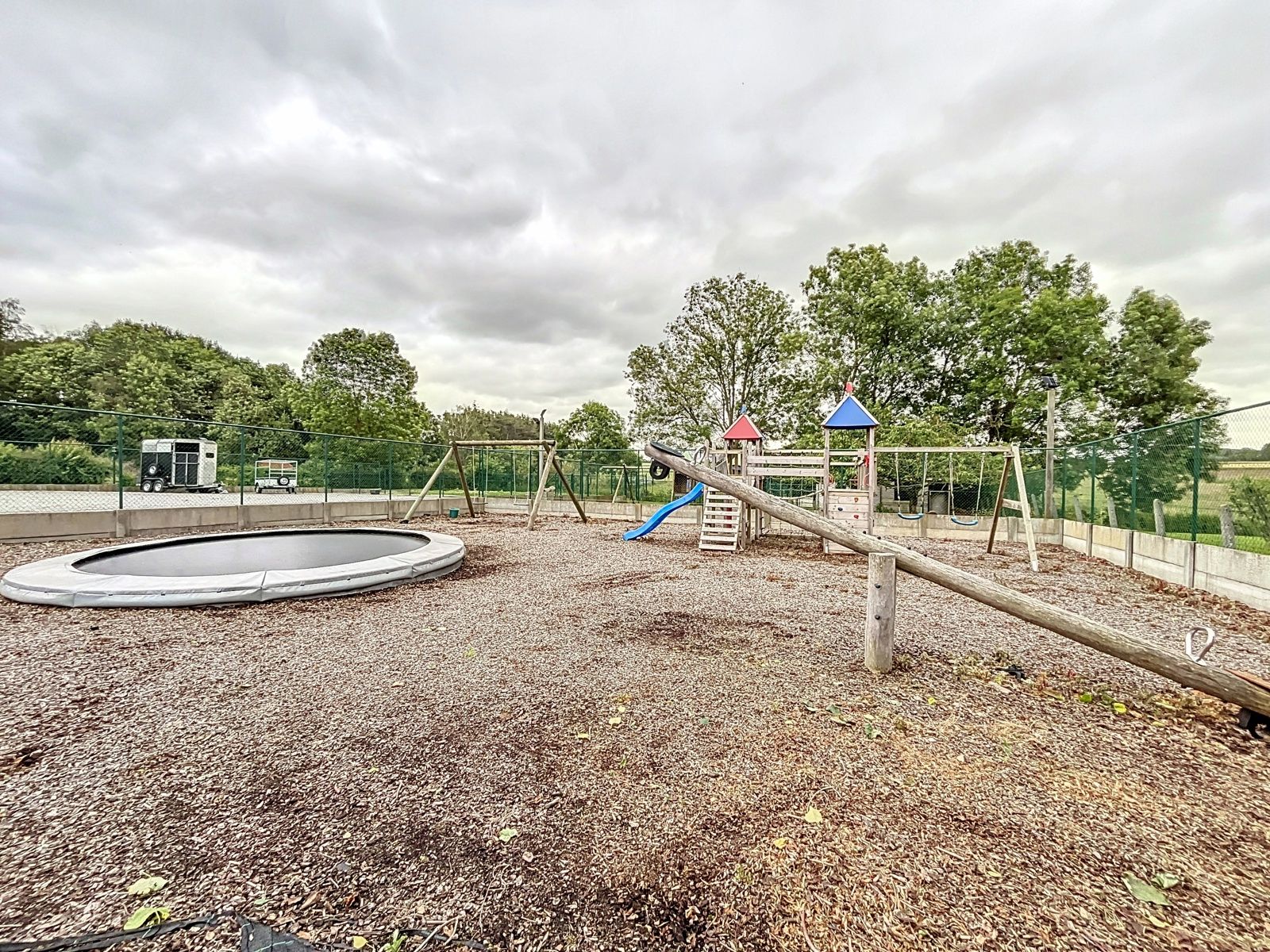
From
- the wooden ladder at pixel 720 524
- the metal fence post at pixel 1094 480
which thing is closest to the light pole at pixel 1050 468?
the metal fence post at pixel 1094 480

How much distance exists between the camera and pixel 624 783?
2248 mm

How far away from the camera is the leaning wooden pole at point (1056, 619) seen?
272cm

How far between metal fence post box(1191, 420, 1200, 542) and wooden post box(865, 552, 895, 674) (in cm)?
620

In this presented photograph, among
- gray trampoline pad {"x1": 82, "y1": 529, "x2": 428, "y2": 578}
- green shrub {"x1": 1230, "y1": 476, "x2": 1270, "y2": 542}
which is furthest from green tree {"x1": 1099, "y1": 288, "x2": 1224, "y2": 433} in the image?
gray trampoline pad {"x1": 82, "y1": 529, "x2": 428, "y2": 578}

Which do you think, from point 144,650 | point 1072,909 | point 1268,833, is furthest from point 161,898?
point 1268,833

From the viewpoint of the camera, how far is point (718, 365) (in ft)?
75.4

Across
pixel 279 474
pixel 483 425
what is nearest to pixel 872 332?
pixel 279 474

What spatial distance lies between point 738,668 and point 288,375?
44062 mm

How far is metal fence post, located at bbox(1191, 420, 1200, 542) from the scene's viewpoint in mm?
6520

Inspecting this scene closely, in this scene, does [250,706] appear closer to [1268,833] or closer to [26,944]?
[26,944]

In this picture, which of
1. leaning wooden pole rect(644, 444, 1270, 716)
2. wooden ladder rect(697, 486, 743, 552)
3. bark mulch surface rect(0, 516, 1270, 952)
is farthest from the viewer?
wooden ladder rect(697, 486, 743, 552)

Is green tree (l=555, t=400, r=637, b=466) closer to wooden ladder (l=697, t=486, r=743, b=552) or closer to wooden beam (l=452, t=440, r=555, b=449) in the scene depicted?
wooden beam (l=452, t=440, r=555, b=449)

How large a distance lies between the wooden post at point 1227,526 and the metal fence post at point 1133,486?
2.24 meters

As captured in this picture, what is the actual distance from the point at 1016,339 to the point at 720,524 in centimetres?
1683
